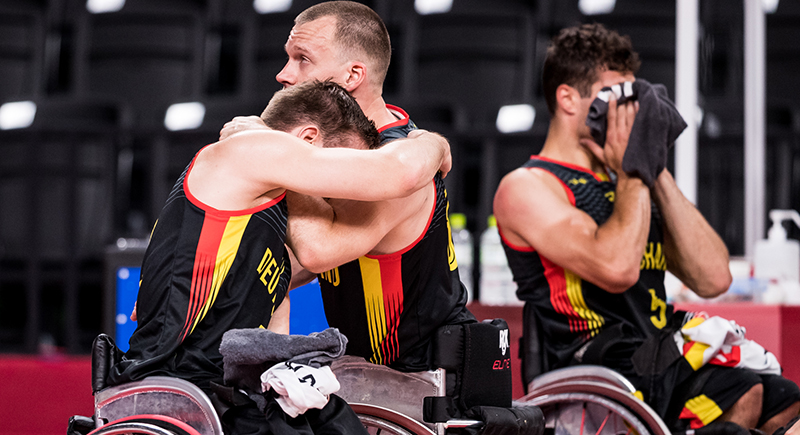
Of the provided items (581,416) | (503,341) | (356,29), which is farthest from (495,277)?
(356,29)

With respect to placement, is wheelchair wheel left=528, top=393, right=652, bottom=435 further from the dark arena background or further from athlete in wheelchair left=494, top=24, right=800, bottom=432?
the dark arena background

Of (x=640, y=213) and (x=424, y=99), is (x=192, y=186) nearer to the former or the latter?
(x=640, y=213)

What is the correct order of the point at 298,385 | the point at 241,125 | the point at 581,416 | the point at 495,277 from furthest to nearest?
1. the point at 495,277
2. the point at 581,416
3. the point at 241,125
4. the point at 298,385

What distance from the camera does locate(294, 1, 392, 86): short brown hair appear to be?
Answer: 1.88 metres

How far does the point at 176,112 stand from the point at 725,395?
10.6 feet

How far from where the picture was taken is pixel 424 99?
14.0ft

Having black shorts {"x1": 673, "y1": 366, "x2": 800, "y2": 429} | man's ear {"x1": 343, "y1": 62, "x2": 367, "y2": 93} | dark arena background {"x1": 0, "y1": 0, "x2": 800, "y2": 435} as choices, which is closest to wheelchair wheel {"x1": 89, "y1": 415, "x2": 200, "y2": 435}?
man's ear {"x1": 343, "y1": 62, "x2": 367, "y2": 93}

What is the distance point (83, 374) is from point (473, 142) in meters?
2.12

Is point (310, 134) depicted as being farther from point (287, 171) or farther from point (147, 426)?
point (147, 426)

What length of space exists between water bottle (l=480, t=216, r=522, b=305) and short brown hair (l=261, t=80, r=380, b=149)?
1.84 metres

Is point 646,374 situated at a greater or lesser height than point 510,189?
lesser

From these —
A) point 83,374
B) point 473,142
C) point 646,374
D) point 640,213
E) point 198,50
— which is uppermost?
point 198,50

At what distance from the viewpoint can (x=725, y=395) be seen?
2076mm

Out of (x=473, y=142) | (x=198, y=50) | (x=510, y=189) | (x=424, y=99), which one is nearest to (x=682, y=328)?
(x=510, y=189)
